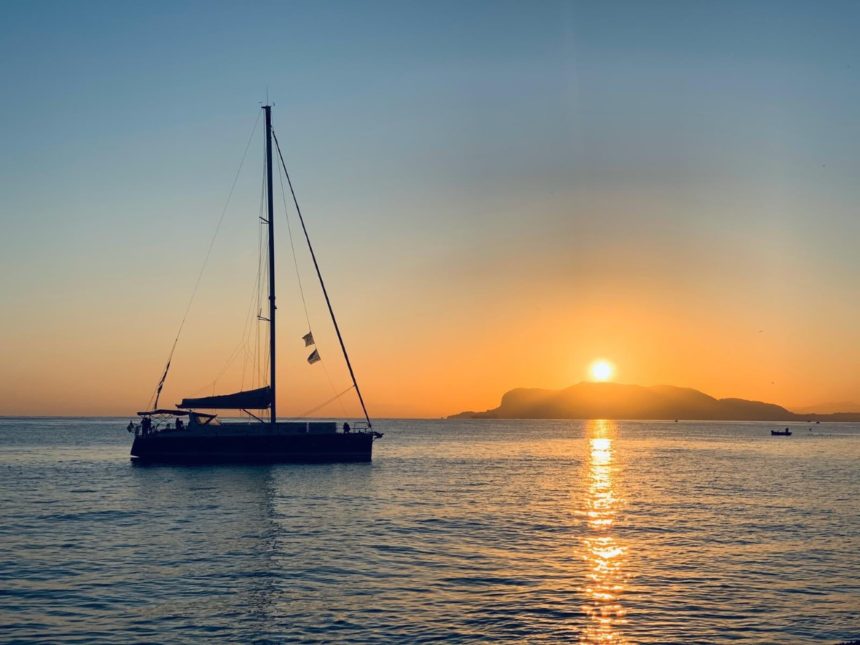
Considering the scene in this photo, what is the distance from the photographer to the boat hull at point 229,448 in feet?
208

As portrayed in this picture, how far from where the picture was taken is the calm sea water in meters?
19.5

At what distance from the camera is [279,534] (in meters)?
33.7

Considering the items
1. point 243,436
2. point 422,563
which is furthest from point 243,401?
point 422,563

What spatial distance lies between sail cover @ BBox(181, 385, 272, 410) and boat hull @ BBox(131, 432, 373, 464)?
2.56 meters

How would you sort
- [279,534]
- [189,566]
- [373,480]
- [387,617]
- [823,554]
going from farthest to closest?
[373,480]
[279,534]
[823,554]
[189,566]
[387,617]

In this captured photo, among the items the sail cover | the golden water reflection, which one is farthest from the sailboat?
the golden water reflection

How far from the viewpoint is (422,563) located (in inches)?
1064

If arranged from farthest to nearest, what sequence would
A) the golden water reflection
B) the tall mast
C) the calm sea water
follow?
Answer: the tall mast < the calm sea water < the golden water reflection

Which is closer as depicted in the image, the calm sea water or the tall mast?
the calm sea water

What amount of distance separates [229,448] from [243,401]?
3989 mm

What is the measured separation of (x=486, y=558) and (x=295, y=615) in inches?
362

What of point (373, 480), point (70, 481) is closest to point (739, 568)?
point (373, 480)

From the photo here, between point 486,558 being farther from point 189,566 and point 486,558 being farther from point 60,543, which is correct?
point 60,543

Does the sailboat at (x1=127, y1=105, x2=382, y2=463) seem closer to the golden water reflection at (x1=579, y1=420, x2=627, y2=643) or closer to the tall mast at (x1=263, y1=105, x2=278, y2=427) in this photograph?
the tall mast at (x1=263, y1=105, x2=278, y2=427)
